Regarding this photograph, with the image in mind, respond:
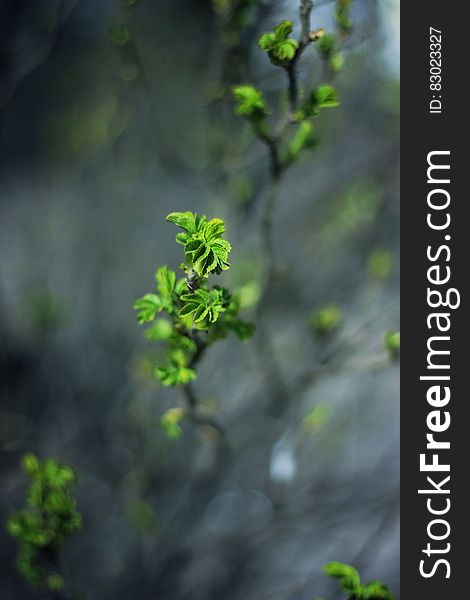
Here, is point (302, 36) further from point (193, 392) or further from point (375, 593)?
point (375, 593)

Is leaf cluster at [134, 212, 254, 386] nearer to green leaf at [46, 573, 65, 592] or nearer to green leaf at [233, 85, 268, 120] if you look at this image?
green leaf at [233, 85, 268, 120]

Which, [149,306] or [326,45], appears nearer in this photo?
[149,306]

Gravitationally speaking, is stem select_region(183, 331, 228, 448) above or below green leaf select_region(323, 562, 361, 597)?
above

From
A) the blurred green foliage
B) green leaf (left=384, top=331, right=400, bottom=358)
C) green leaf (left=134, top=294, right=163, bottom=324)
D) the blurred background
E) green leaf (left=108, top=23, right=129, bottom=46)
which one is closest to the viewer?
green leaf (left=134, top=294, right=163, bottom=324)

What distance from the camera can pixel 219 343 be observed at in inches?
69.2

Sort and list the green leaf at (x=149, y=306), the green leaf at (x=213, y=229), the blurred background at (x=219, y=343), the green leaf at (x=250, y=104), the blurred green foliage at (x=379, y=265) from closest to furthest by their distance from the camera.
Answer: the green leaf at (x=213, y=229), the green leaf at (x=149, y=306), the green leaf at (x=250, y=104), the blurred background at (x=219, y=343), the blurred green foliage at (x=379, y=265)

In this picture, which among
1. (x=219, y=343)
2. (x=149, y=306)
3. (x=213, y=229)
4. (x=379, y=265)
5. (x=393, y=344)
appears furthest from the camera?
(x=219, y=343)

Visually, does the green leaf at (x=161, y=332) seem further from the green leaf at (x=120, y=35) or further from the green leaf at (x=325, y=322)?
the green leaf at (x=120, y=35)

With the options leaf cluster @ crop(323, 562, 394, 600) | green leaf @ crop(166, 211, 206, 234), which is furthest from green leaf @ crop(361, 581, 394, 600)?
green leaf @ crop(166, 211, 206, 234)

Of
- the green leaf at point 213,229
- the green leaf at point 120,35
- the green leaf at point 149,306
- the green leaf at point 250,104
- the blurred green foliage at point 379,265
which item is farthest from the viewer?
the blurred green foliage at point 379,265

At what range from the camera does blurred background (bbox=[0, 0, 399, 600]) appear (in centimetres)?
141

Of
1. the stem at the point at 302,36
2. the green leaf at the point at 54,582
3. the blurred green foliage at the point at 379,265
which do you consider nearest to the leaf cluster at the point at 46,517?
the green leaf at the point at 54,582

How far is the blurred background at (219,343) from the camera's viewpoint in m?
1.41

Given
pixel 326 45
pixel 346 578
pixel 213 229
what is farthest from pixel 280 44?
pixel 346 578
